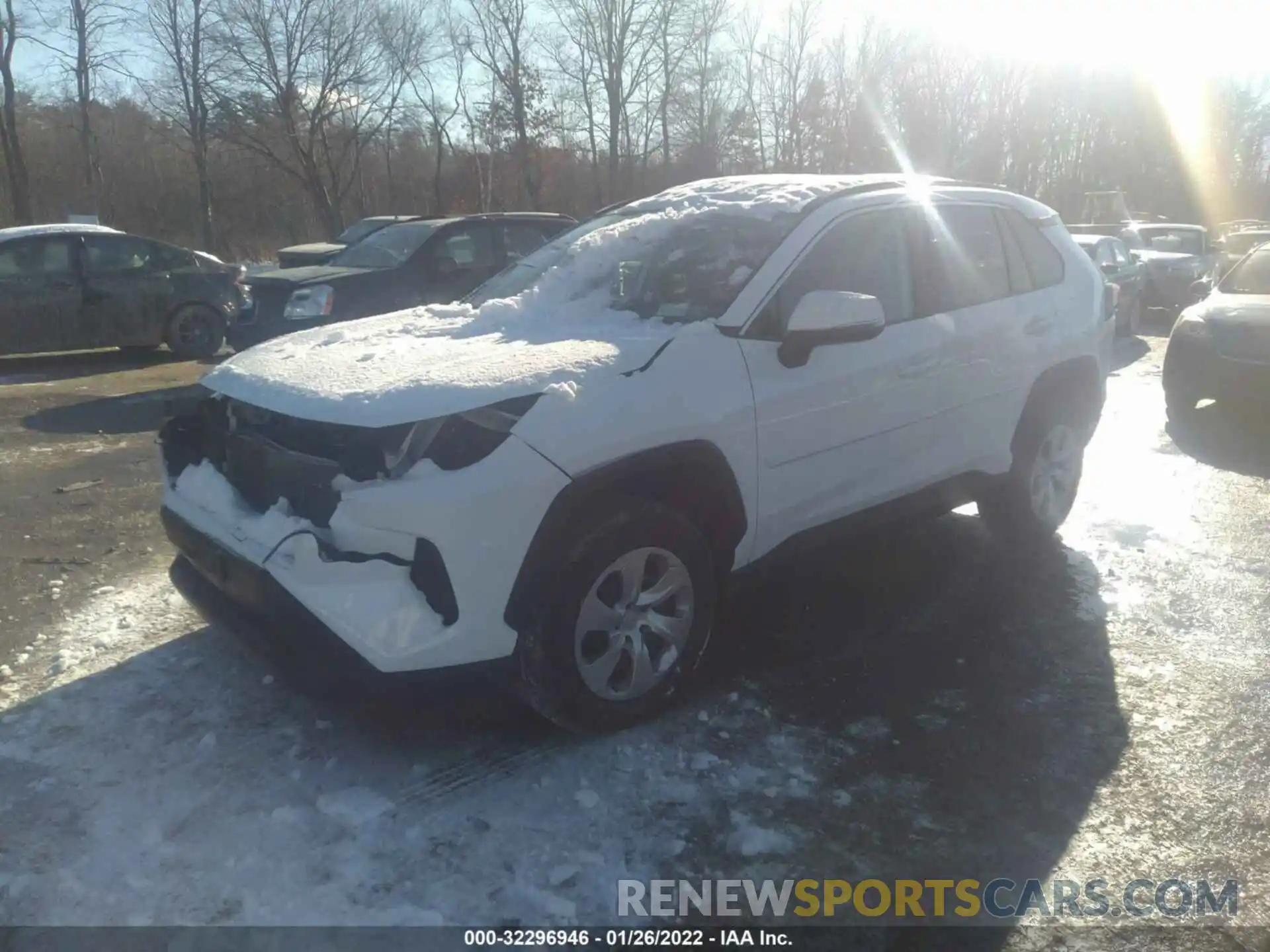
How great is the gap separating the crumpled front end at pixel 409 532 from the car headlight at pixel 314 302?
249 inches

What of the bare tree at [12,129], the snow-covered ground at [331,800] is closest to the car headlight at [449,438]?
the snow-covered ground at [331,800]

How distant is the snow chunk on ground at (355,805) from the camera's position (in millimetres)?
2957

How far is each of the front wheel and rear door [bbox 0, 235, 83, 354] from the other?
422 inches

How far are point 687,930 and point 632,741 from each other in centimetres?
86

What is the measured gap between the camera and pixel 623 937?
99.9 inches

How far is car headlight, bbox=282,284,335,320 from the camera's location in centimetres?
912

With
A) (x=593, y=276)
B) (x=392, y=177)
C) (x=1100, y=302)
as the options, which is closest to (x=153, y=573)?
(x=593, y=276)

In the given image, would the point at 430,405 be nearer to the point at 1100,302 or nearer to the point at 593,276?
the point at 593,276

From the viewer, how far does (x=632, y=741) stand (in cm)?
338

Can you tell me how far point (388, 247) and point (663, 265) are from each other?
6.57 m

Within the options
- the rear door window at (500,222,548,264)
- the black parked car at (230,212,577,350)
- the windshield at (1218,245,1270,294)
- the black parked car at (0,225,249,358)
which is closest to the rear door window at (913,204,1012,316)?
the black parked car at (230,212,577,350)

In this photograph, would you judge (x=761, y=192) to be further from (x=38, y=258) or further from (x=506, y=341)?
(x=38, y=258)

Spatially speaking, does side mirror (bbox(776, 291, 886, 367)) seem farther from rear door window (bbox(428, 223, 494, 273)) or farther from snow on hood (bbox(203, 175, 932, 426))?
rear door window (bbox(428, 223, 494, 273))

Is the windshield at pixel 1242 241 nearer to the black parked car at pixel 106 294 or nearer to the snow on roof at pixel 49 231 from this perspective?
the black parked car at pixel 106 294
